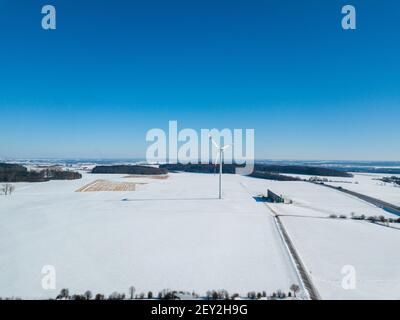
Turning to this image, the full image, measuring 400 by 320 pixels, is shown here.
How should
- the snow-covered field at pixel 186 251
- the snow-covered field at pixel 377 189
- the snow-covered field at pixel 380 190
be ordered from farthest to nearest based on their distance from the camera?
the snow-covered field at pixel 377 189, the snow-covered field at pixel 380 190, the snow-covered field at pixel 186 251

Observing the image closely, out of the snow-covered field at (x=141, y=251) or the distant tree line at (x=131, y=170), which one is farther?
the distant tree line at (x=131, y=170)

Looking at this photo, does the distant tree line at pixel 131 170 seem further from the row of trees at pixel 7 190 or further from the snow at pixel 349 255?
the snow at pixel 349 255

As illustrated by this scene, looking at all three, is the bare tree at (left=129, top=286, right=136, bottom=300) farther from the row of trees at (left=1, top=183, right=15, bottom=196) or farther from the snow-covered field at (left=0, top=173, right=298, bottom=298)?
the row of trees at (left=1, top=183, right=15, bottom=196)

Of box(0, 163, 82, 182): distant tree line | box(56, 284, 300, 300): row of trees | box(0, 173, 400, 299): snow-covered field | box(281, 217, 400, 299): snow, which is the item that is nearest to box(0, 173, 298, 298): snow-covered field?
box(0, 173, 400, 299): snow-covered field

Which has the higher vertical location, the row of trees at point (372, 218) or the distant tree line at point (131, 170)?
the distant tree line at point (131, 170)

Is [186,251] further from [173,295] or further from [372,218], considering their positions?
[372,218]

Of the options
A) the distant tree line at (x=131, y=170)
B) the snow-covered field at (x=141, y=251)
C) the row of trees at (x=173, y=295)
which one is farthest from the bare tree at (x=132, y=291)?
the distant tree line at (x=131, y=170)

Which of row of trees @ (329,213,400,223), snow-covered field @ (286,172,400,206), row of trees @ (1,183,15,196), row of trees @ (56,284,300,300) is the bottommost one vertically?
snow-covered field @ (286,172,400,206)

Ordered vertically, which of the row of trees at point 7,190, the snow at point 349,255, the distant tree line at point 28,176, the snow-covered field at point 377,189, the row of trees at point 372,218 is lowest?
the snow-covered field at point 377,189
